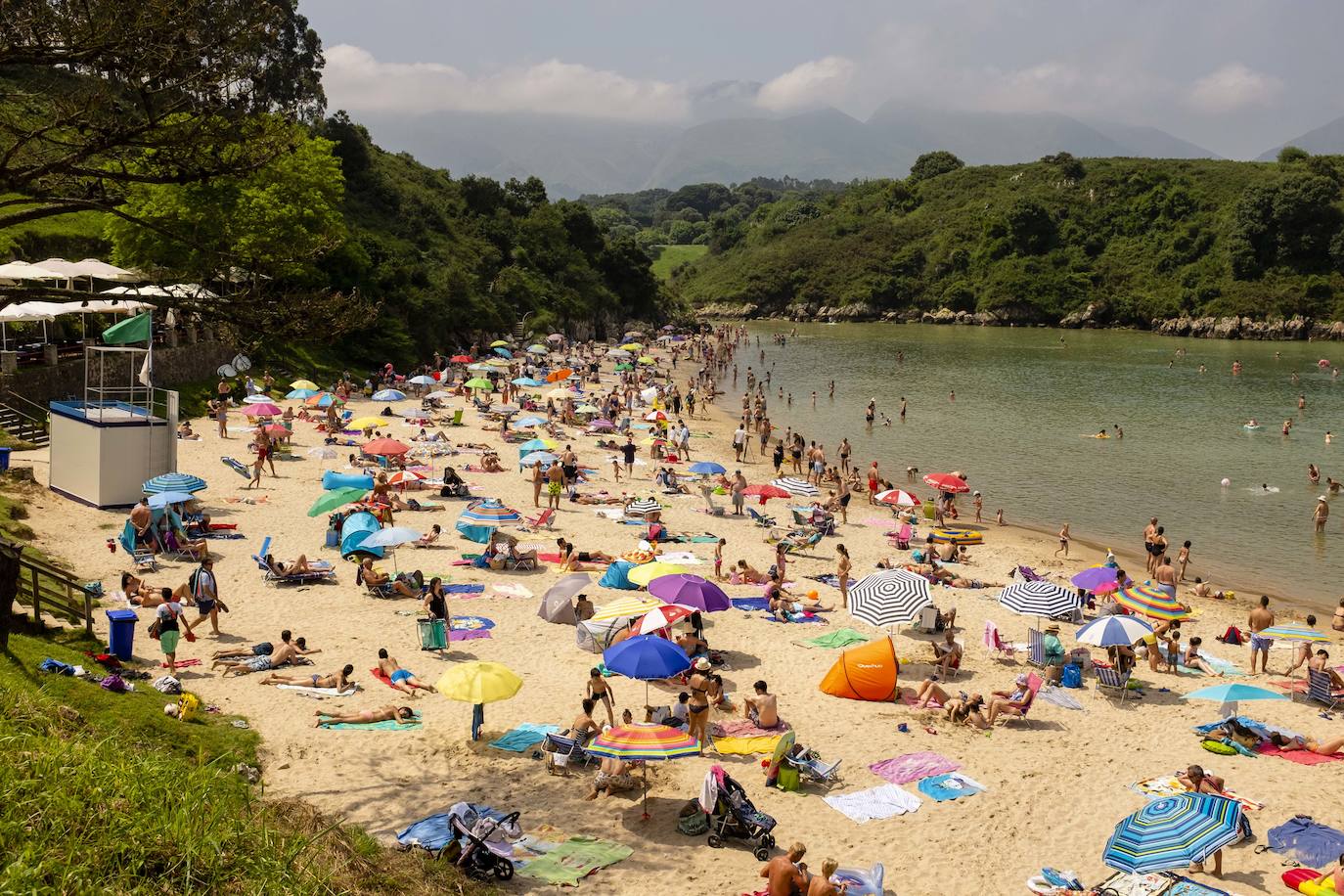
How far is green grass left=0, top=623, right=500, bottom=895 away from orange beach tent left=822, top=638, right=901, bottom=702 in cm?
700

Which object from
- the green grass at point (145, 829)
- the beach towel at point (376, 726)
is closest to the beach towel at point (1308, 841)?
the green grass at point (145, 829)

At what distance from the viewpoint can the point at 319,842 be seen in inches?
270

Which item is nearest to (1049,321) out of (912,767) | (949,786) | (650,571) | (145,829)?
(650,571)

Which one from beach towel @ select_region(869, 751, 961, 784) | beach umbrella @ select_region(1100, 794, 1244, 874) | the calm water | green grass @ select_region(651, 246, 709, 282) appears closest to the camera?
beach umbrella @ select_region(1100, 794, 1244, 874)

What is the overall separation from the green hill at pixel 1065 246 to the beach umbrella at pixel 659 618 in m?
95.0

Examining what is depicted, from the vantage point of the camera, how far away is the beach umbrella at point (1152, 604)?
51.5ft

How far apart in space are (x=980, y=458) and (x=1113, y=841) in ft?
86.4

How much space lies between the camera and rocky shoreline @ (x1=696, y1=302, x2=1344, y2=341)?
88875mm

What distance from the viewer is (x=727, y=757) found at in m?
11.6

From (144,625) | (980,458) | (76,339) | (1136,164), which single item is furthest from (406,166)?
(1136,164)

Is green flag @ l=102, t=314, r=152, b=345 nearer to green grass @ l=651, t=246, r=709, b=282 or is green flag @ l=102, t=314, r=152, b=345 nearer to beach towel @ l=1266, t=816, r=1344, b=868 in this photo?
beach towel @ l=1266, t=816, r=1344, b=868

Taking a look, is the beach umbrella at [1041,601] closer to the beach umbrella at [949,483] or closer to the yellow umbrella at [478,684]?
the yellow umbrella at [478,684]

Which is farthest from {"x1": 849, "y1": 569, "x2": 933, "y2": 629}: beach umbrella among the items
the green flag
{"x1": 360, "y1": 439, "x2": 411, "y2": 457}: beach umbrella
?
the green flag

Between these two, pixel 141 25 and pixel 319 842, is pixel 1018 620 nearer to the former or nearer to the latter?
pixel 319 842
